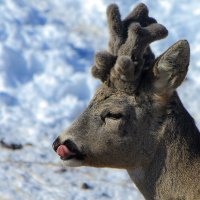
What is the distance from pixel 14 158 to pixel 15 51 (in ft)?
9.38

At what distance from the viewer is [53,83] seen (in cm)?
1128

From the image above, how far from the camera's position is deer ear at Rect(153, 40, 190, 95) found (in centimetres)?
525

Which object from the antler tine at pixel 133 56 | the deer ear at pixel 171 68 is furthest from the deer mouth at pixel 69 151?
the deer ear at pixel 171 68

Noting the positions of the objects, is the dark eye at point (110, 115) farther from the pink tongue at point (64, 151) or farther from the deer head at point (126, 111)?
the pink tongue at point (64, 151)

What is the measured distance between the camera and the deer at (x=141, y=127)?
5371mm

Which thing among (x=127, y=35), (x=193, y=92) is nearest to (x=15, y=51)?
(x=193, y=92)

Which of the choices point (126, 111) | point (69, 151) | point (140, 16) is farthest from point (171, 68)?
point (69, 151)

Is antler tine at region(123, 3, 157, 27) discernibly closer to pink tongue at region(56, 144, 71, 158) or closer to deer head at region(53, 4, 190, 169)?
deer head at region(53, 4, 190, 169)

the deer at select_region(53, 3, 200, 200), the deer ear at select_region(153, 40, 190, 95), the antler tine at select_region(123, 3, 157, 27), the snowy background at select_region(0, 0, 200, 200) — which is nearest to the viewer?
→ the deer ear at select_region(153, 40, 190, 95)

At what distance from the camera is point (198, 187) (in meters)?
5.30

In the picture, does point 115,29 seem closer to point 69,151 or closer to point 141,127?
point 141,127

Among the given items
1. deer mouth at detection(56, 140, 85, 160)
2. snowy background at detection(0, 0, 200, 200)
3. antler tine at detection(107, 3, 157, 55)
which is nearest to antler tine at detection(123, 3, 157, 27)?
antler tine at detection(107, 3, 157, 55)

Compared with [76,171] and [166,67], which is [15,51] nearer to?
[76,171]

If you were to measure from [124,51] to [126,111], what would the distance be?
0.40 meters
